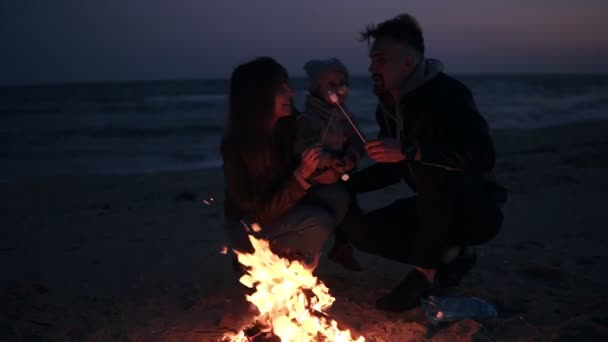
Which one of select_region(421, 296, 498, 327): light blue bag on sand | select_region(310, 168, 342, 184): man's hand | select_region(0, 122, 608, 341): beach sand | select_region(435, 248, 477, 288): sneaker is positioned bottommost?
select_region(0, 122, 608, 341): beach sand

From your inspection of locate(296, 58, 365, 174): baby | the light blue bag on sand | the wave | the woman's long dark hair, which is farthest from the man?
the wave

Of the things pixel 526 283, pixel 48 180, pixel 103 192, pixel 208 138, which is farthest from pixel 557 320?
pixel 208 138

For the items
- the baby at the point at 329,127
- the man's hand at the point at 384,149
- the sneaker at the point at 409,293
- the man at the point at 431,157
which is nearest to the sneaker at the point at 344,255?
the baby at the point at 329,127

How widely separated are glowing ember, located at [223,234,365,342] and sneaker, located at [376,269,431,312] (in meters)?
0.49

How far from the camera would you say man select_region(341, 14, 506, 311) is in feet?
9.30

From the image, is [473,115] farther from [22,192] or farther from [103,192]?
[22,192]

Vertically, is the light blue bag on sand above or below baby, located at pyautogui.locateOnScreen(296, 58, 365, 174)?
below

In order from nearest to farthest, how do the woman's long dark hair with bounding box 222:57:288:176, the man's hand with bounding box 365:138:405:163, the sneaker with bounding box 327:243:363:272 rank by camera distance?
the man's hand with bounding box 365:138:405:163, the woman's long dark hair with bounding box 222:57:288:176, the sneaker with bounding box 327:243:363:272

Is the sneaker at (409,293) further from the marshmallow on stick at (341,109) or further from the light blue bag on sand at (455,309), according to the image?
the marshmallow on stick at (341,109)

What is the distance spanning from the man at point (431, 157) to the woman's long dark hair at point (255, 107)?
61cm

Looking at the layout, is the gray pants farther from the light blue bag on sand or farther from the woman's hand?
the light blue bag on sand

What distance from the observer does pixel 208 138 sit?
15406 mm

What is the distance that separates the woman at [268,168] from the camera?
3.04 metres

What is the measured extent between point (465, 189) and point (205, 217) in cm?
316
